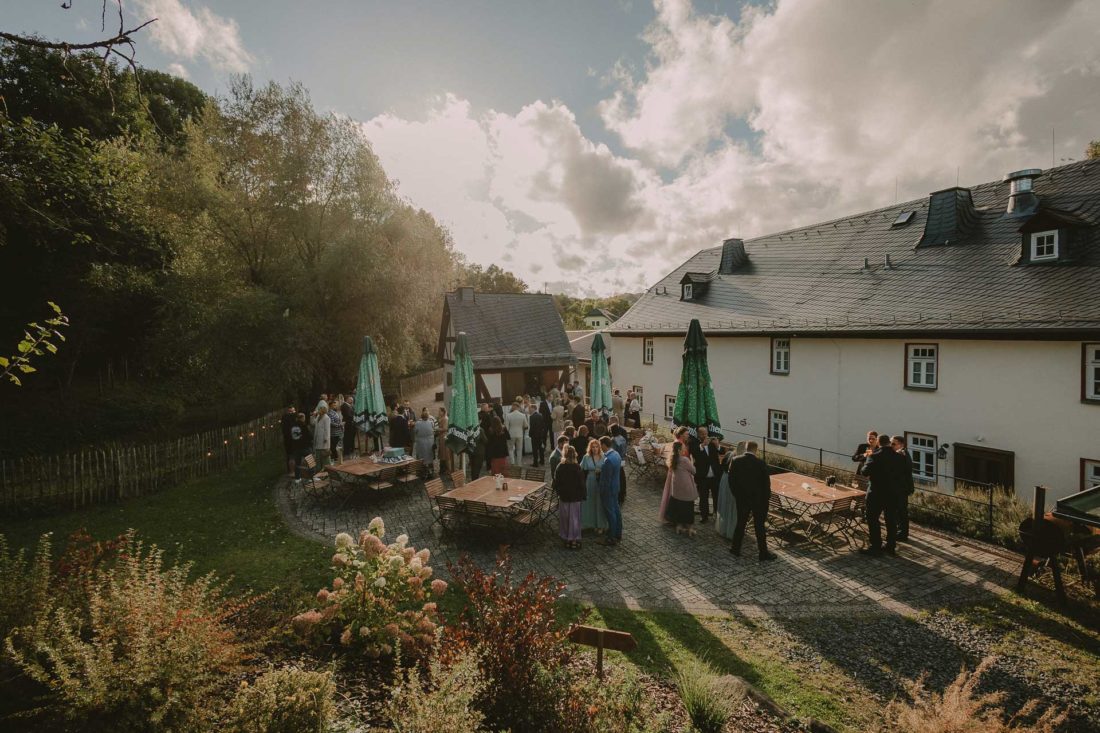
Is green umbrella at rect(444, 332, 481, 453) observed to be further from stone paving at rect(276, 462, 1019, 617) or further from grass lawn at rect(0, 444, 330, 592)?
grass lawn at rect(0, 444, 330, 592)

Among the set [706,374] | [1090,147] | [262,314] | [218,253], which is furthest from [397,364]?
[1090,147]

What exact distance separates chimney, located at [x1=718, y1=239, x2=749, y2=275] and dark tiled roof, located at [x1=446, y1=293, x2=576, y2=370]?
981 cm

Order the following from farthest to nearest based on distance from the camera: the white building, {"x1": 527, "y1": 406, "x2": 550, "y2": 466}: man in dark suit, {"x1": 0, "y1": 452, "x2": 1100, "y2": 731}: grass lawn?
{"x1": 527, "y1": 406, "x2": 550, "y2": 466}: man in dark suit
the white building
{"x1": 0, "y1": 452, "x2": 1100, "y2": 731}: grass lawn

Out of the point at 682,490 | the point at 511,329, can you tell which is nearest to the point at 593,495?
the point at 682,490

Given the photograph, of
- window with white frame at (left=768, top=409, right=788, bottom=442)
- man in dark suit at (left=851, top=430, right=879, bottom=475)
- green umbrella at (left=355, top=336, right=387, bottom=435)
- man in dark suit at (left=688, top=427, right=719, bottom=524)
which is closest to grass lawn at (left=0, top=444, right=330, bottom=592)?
green umbrella at (left=355, top=336, right=387, bottom=435)

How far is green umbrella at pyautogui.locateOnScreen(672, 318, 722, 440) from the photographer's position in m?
10.4

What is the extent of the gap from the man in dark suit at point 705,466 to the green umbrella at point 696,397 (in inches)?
14.5

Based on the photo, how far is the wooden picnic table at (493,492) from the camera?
8688 mm

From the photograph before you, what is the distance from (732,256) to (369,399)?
18878mm

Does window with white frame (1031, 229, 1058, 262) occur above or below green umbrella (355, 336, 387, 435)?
above

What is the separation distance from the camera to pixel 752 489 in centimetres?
806

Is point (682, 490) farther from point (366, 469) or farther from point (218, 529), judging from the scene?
point (218, 529)

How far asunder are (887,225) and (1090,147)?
1513cm

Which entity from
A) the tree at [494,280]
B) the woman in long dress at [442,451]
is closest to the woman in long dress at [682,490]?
the woman in long dress at [442,451]
